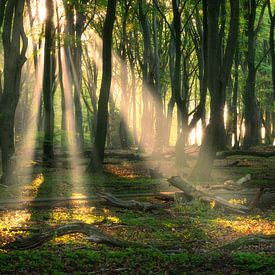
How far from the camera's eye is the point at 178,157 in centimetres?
2097

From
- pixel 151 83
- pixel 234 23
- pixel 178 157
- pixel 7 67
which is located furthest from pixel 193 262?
pixel 151 83

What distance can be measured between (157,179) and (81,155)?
9475mm

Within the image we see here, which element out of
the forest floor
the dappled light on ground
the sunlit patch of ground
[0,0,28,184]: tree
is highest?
[0,0,28,184]: tree

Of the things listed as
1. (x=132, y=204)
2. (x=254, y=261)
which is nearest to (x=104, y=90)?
(x=132, y=204)

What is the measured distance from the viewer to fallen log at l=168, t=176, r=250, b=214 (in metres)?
11.4

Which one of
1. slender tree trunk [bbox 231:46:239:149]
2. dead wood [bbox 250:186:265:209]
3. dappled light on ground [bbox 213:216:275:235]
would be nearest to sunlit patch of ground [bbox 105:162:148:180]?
dead wood [bbox 250:186:265:209]

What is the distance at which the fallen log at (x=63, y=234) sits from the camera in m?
7.52

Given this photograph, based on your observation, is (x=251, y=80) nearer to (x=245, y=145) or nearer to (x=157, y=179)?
(x=245, y=145)

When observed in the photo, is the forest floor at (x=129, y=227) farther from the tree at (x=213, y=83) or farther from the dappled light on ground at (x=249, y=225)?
the tree at (x=213, y=83)

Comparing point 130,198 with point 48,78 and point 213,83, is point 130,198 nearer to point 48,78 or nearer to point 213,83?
point 213,83

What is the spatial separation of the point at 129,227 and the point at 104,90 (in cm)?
968

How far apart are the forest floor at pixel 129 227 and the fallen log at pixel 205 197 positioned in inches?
6.3

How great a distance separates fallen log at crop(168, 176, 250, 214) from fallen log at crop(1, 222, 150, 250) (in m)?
4.32

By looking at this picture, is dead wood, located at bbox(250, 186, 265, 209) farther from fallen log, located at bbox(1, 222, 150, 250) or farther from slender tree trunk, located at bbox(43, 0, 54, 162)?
slender tree trunk, located at bbox(43, 0, 54, 162)
